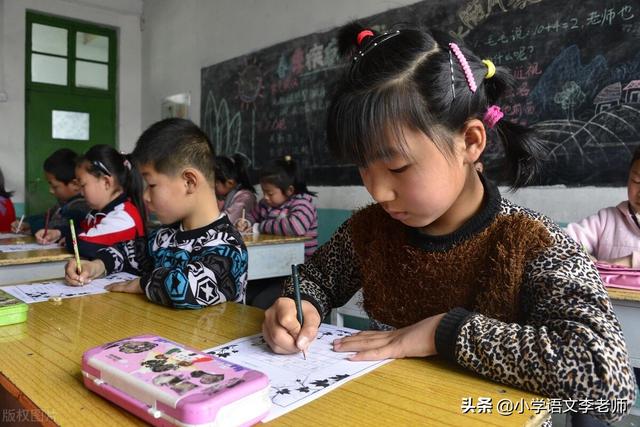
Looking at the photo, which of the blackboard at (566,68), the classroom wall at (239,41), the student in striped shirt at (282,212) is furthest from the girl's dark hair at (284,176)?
the blackboard at (566,68)

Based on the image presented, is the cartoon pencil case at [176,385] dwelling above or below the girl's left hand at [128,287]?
above

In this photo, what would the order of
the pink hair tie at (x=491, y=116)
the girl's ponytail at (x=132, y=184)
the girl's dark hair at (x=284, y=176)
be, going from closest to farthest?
the pink hair tie at (x=491, y=116)
the girl's ponytail at (x=132, y=184)
the girl's dark hair at (x=284, y=176)

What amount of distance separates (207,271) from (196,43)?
4.33 metres

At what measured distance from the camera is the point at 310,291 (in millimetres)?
978

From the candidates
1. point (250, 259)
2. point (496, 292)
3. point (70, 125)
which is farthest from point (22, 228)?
point (496, 292)

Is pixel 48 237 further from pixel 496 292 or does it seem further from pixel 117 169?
pixel 496 292

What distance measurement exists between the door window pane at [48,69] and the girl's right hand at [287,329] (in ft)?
17.5

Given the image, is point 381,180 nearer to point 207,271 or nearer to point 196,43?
point 207,271

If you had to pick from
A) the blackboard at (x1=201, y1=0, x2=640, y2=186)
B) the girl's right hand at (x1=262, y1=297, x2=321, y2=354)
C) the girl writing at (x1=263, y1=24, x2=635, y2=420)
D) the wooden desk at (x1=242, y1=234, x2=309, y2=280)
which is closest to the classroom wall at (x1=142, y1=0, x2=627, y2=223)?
the blackboard at (x1=201, y1=0, x2=640, y2=186)

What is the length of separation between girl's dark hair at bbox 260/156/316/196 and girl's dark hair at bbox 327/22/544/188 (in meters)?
2.70

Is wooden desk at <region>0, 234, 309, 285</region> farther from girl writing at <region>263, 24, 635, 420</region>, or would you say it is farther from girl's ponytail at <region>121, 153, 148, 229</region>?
girl writing at <region>263, 24, 635, 420</region>

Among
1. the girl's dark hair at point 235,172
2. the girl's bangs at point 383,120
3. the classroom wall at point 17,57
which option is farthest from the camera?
the classroom wall at point 17,57

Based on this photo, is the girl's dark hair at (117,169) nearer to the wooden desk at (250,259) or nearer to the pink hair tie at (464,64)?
the wooden desk at (250,259)

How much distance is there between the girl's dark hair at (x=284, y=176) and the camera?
3496 millimetres
